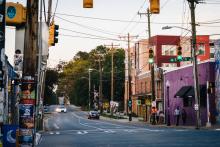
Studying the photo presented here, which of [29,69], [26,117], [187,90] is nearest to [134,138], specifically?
[29,69]

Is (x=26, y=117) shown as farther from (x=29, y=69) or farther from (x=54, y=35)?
(x=54, y=35)

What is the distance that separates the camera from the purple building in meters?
40.4

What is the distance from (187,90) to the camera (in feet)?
146

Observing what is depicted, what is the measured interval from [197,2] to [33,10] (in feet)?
87.1

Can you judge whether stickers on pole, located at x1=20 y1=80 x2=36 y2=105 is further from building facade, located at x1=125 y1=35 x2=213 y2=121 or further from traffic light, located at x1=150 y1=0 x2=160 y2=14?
building facade, located at x1=125 y1=35 x2=213 y2=121

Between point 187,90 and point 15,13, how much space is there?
3296 cm

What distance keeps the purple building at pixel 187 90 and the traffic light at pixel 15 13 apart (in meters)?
29.2

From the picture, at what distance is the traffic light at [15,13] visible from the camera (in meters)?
13.1

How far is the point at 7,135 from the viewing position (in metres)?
13.5

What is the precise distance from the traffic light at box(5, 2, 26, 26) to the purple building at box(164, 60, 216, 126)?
29250mm

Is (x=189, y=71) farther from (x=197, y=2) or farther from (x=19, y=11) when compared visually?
(x=19, y=11)

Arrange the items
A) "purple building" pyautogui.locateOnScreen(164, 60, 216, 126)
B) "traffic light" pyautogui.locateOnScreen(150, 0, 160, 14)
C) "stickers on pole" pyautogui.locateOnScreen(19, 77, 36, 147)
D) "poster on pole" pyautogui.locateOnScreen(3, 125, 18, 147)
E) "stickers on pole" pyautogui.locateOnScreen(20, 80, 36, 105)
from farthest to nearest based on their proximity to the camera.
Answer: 1. "purple building" pyautogui.locateOnScreen(164, 60, 216, 126)
2. "traffic light" pyautogui.locateOnScreen(150, 0, 160, 14)
3. "poster on pole" pyautogui.locateOnScreen(3, 125, 18, 147)
4. "stickers on pole" pyautogui.locateOnScreen(20, 80, 36, 105)
5. "stickers on pole" pyautogui.locateOnScreen(19, 77, 36, 147)

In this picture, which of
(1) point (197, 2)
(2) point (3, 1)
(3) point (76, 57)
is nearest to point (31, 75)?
(2) point (3, 1)

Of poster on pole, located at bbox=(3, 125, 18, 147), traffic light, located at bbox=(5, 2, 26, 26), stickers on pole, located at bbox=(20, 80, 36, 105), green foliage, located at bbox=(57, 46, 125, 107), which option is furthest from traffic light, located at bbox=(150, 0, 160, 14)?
green foliage, located at bbox=(57, 46, 125, 107)
